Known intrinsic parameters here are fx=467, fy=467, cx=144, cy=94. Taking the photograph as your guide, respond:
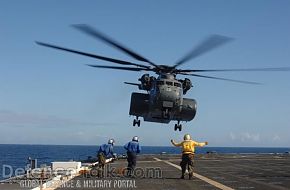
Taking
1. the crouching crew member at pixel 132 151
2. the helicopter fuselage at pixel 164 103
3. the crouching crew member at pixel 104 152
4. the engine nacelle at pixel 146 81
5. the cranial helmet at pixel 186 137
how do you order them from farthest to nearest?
1. the engine nacelle at pixel 146 81
2. the helicopter fuselage at pixel 164 103
3. the crouching crew member at pixel 104 152
4. the crouching crew member at pixel 132 151
5. the cranial helmet at pixel 186 137

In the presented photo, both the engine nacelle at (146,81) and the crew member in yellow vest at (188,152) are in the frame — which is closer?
the crew member in yellow vest at (188,152)

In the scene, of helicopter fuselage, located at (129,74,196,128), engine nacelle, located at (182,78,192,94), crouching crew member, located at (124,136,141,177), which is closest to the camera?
crouching crew member, located at (124,136,141,177)

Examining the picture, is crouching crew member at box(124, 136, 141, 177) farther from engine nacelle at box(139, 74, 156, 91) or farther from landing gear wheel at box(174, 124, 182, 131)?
landing gear wheel at box(174, 124, 182, 131)

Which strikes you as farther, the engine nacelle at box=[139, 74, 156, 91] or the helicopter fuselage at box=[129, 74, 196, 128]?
the engine nacelle at box=[139, 74, 156, 91]

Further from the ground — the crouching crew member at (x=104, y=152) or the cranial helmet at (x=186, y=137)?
the cranial helmet at (x=186, y=137)

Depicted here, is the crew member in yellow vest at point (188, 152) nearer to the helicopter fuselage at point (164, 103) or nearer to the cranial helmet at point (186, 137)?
the cranial helmet at point (186, 137)

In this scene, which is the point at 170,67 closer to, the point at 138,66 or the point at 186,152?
the point at 138,66

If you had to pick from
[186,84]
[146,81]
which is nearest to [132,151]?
[146,81]

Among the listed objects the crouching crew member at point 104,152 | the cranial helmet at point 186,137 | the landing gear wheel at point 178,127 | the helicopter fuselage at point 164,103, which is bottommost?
the crouching crew member at point 104,152

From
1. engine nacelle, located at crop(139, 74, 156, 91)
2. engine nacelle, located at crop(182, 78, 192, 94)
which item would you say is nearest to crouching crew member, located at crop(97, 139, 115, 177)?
engine nacelle, located at crop(139, 74, 156, 91)

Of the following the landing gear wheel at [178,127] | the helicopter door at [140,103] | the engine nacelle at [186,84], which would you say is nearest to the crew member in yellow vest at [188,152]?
the helicopter door at [140,103]

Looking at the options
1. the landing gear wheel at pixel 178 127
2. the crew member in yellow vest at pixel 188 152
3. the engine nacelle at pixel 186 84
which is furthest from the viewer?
the landing gear wheel at pixel 178 127

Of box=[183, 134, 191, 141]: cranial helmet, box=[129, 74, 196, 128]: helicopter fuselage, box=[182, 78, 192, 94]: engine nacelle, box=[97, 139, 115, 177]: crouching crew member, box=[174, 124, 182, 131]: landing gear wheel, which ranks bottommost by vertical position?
box=[97, 139, 115, 177]: crouching crew member

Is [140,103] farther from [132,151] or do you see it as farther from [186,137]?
[186,137]
